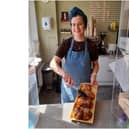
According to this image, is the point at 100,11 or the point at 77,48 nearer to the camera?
the point at 77,48

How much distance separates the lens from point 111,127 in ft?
1.78

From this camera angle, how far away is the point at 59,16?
83 centimetres

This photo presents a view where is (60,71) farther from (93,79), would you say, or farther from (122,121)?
(122,121)

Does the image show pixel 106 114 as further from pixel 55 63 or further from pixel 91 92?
pixel 55 63

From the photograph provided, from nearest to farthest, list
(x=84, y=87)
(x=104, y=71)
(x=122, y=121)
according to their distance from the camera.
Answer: (x=122, y=121) → (x=84, y=87) → (x=104, y=71)

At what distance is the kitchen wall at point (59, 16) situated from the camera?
77 centimetres

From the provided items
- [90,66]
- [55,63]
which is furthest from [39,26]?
[90,66]

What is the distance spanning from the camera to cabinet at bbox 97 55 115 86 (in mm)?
765

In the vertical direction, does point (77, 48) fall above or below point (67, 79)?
above

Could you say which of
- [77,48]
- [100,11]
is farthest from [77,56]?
[100,11]

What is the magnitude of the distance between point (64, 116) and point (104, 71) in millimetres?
314

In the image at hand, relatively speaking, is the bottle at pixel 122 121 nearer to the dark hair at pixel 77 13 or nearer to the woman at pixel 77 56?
the woman at pixel 77 56

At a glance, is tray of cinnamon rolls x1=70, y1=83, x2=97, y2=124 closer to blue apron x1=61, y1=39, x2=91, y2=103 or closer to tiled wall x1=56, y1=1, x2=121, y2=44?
blue apron x1=61, y1=39, x2=91, y2=103
